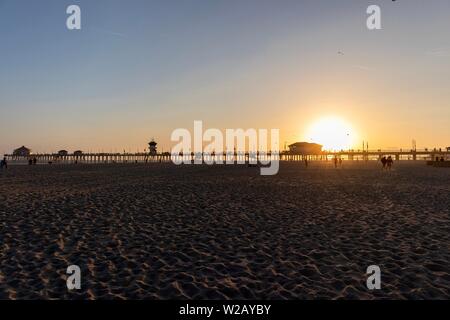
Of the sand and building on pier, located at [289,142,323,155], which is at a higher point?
building on pier, located at [289,142,323,155]

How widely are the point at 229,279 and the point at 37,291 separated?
2980 millimetres

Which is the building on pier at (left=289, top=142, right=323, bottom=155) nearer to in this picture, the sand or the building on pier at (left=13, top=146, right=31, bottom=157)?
the sand

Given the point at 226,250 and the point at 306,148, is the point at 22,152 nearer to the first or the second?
the point at 306,148

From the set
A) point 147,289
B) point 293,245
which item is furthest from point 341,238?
point 147,289

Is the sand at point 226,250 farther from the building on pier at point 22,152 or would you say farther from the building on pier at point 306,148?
the building on pier at point 22,152

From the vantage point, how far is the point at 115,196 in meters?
16.3

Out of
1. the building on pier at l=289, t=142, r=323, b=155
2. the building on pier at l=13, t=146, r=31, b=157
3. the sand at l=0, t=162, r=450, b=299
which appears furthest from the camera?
the building on pier at l=13, t=146, r=31, b=157

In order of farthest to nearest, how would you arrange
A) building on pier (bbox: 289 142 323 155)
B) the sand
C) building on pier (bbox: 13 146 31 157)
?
1. building on pier (bbox: 13 146 31 157)
2. building on pier (bbox: 289 142 323 155)
3. the sand

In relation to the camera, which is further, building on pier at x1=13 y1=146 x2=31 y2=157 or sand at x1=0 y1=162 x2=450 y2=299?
building on pier at x1=13 y1=146 x2=31 y2=157

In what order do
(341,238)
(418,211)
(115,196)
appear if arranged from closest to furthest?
(341,238)
(418,211)
(115,196)

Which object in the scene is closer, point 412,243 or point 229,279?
point 229,279

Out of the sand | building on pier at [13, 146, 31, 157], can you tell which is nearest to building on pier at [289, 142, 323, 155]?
the sand
